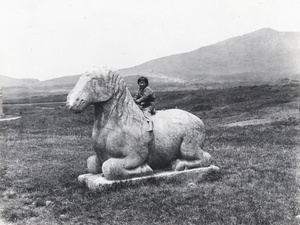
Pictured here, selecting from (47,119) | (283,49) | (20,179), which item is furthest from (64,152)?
(283,49)

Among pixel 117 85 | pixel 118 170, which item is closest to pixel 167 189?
pixel 118 170

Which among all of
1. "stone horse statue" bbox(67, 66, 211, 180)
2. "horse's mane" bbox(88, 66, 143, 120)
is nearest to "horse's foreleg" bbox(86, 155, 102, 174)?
"stone horse statue" bbox(67, 66, 211, 180)

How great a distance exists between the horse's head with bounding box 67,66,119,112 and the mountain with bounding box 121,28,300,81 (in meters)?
99.7

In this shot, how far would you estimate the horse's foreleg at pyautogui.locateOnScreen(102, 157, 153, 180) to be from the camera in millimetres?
7590

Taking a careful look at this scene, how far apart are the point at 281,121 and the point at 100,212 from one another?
12935mm

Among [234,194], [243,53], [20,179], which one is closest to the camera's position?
[234,194]

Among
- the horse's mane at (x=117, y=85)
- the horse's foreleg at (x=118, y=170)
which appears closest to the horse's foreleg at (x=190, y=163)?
the horse's foreleg at (x=118, y=170)

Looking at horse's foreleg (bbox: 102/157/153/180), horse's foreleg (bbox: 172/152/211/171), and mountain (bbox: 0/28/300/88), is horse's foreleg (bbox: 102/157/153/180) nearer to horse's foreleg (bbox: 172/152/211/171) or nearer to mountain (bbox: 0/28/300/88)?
horse's foreleg (bbox: 172/152/211/171)

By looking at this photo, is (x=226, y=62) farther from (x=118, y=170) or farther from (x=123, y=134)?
(x=118, y=170)

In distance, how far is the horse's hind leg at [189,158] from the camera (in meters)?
8.37

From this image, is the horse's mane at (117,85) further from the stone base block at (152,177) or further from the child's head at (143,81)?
the stone base block at (152,177)

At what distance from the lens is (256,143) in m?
13.5

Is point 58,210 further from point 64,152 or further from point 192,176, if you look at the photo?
point 64,152

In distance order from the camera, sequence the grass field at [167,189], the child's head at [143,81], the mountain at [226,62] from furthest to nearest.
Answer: the mountain at [226,62] < the child's head at [143,81] < the grass field at [167,189]
